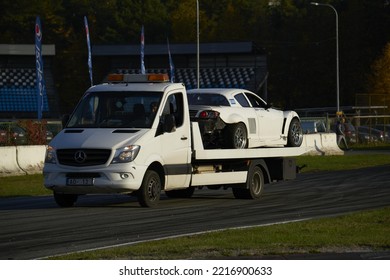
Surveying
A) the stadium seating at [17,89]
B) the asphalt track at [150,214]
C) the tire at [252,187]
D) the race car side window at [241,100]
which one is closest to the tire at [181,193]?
the asphalt track at [150,214]

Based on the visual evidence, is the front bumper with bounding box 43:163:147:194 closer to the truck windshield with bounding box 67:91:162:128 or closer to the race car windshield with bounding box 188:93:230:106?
the truck windshield with bounding box 67:91:162:128

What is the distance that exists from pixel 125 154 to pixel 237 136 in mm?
3232

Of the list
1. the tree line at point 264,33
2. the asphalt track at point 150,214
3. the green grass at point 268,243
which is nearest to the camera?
the green grass at point 268,243

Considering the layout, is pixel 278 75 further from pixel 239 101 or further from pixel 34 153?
pixel 239 101

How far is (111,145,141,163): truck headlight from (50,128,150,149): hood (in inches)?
3.5

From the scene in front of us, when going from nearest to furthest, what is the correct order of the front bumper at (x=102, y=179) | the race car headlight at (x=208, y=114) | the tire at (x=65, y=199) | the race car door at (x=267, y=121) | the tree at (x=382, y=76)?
the front bumper at (x=102, y=179) → the tire at (x=65, y=199) → the race car headlight at (x=208, y=114) → the race car door at (x=267, y=121) → the tree at (x=382, y=76)

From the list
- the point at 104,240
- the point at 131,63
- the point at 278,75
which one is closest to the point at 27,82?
the point at 131,63

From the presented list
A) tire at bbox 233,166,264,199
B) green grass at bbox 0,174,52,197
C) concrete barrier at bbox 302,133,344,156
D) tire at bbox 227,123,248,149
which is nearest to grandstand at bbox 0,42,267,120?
concrete barrier at bbox 302,133,344,156

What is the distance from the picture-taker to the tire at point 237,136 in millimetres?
23625

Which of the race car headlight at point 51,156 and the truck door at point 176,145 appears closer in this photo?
the race car headlight at point 51,156

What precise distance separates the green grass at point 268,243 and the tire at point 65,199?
5.62 m

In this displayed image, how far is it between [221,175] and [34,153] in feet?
42.7

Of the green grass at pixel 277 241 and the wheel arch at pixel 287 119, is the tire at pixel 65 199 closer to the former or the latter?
the wheel arch at pixel 287 119
